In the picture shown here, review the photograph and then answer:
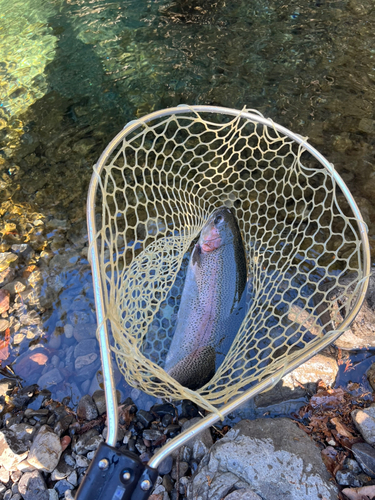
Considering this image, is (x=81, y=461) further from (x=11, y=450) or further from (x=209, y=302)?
(x=209, y=302)

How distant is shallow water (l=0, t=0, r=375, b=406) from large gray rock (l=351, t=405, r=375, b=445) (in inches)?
68.3

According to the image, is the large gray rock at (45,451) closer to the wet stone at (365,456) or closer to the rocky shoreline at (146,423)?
the rocky shoreline at (146,423)

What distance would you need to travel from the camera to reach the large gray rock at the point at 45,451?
258 centimetres

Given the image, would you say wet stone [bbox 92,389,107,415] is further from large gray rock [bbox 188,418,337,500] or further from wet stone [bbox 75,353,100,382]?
large gray rock [bbox 188,418,337,500]

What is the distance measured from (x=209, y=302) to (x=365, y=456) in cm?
162

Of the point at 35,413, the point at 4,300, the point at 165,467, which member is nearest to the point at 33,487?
the point at 35,413

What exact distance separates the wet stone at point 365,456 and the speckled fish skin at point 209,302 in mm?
1172

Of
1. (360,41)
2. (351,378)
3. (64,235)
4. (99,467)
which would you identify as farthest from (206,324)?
(360,41)


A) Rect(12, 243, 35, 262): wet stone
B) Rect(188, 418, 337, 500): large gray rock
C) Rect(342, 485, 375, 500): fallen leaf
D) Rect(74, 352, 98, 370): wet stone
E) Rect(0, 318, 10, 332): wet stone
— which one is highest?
Rect(12, 243, 35, 262): wet stone

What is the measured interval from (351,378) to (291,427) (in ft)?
2.62

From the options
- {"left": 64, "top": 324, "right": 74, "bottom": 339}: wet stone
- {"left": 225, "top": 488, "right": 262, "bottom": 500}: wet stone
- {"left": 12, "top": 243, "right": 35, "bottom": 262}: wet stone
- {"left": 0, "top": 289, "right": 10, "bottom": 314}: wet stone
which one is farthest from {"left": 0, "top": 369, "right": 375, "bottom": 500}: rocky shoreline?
{"left": 12, "top": 243, "right": 35, "bottom": 262}: wet stone

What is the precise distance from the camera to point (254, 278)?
3.36 m

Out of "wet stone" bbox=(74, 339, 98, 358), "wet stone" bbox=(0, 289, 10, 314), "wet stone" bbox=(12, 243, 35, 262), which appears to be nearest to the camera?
"wet stone" bbox=(74, 339, 98, 358)

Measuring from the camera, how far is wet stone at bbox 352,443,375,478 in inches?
94.4
